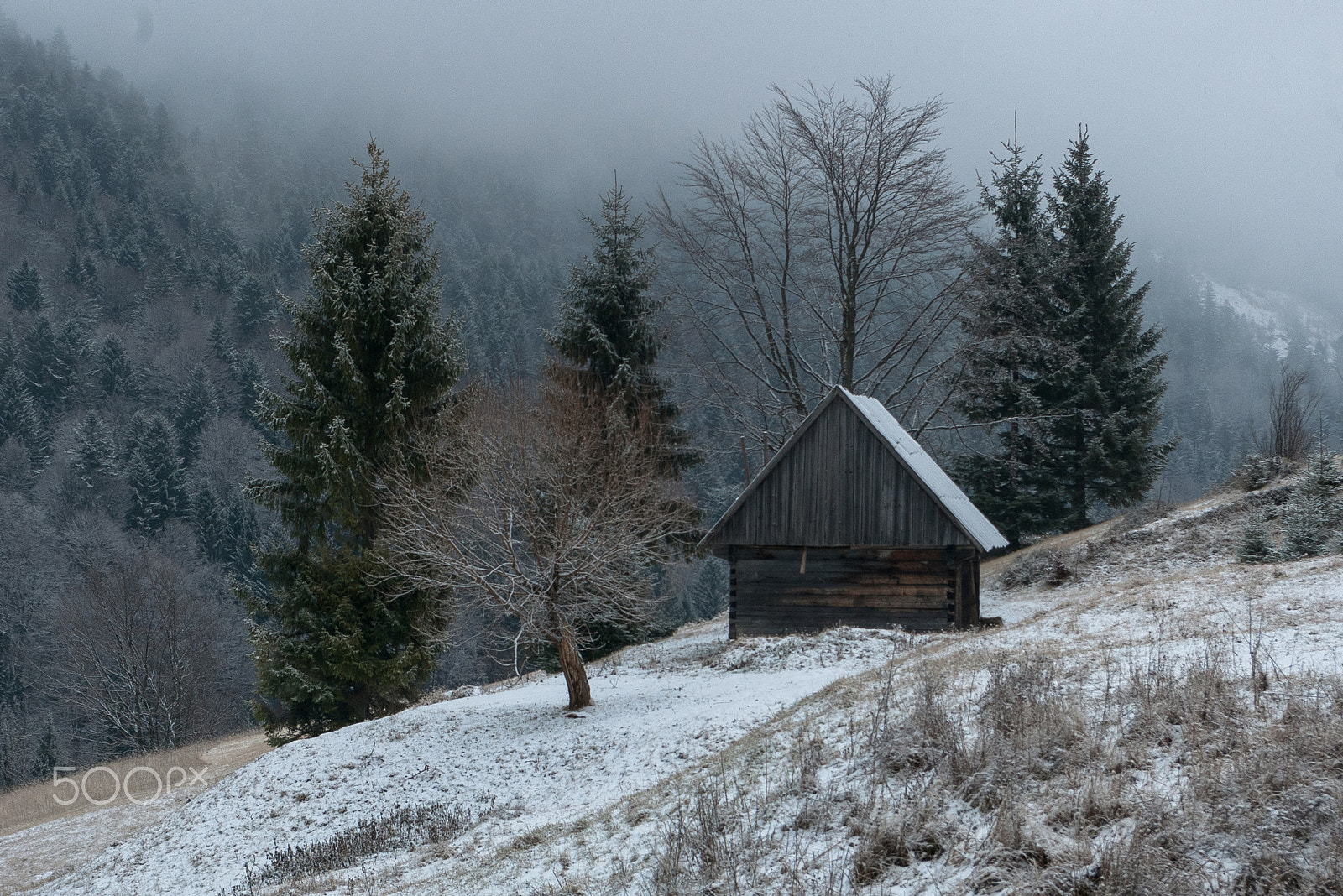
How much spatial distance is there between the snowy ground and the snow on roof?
2403 mm

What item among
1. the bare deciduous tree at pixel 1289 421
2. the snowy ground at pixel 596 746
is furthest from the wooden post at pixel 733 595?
the bare deciduous tree at pixel 1289 421

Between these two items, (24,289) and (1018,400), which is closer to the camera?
(1018,400)

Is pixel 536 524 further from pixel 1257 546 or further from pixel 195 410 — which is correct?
pixel 195 410

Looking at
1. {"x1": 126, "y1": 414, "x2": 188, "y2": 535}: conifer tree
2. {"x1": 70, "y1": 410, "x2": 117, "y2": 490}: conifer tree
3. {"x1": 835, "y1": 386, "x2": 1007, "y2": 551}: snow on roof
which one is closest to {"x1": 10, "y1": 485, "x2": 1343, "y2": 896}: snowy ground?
{"x1": 835, "y1": 386, "x2": 1007, "y2": 551}: snow on roof

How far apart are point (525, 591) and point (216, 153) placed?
517ft

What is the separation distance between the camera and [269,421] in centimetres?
2100

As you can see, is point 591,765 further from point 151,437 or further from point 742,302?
point 151,437

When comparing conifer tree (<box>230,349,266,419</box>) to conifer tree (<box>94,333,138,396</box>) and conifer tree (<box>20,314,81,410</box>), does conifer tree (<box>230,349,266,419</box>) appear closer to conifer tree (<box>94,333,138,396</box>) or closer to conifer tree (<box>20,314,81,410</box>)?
conifer tree (<box>94,333,138,396</box>)

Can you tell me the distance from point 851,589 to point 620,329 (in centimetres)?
1202

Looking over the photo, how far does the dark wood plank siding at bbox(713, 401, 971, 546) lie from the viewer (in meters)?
18.7

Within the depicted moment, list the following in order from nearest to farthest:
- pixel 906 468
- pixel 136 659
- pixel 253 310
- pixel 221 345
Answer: pixel 906 468 → pixel 136 659 → pixel 221 345 → pixel 253 310

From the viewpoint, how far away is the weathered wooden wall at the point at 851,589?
18797 millimetres

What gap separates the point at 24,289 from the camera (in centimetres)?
8481

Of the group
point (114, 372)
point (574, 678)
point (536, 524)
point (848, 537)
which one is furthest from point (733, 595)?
point (114, 372)
